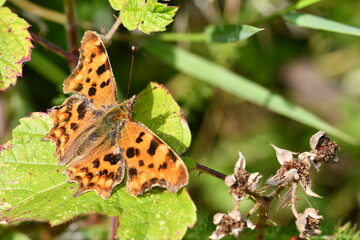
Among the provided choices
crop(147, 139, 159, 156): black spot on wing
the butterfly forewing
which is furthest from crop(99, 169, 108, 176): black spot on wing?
crop(147, 139, 159, 156): black spot on wing

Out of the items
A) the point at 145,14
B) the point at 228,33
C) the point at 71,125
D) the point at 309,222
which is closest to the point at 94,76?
the point at 71,125

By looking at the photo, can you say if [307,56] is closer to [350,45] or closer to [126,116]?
[350,45]

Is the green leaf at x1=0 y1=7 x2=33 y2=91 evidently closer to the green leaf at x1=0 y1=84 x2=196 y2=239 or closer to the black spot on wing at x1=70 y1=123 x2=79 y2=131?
the green leaf at x1=0 y1=84 x2=196 y2=239

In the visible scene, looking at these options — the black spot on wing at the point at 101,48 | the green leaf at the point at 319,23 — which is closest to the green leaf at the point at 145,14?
the black spot on wing at the point at 101,48

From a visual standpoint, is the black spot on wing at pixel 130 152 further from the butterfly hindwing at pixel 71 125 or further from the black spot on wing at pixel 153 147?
the butterfly hindwing at pixel 71 125

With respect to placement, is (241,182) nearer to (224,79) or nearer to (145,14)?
(145,14)

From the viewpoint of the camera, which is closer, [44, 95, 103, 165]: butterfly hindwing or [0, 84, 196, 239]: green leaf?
[0, 84, 196, 239]: green leaf

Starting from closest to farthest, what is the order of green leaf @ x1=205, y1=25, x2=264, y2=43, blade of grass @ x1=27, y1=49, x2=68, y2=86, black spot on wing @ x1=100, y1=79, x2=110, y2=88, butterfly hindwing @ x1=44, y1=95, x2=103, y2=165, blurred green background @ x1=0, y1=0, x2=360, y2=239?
butterfly hindwing @ x1=44, y1=95, x2=103, y2=165 < black spot on wing @ x1=100, y1=79, x2=110, y2=88 < green leaf @ x1=205, y1=25, x2=264, y2=43 < blade of grass @ x1=27, y1=49, x2=68, y2=86 < blurred green background @ x1=0, y1=0, x2=360, y2=239
